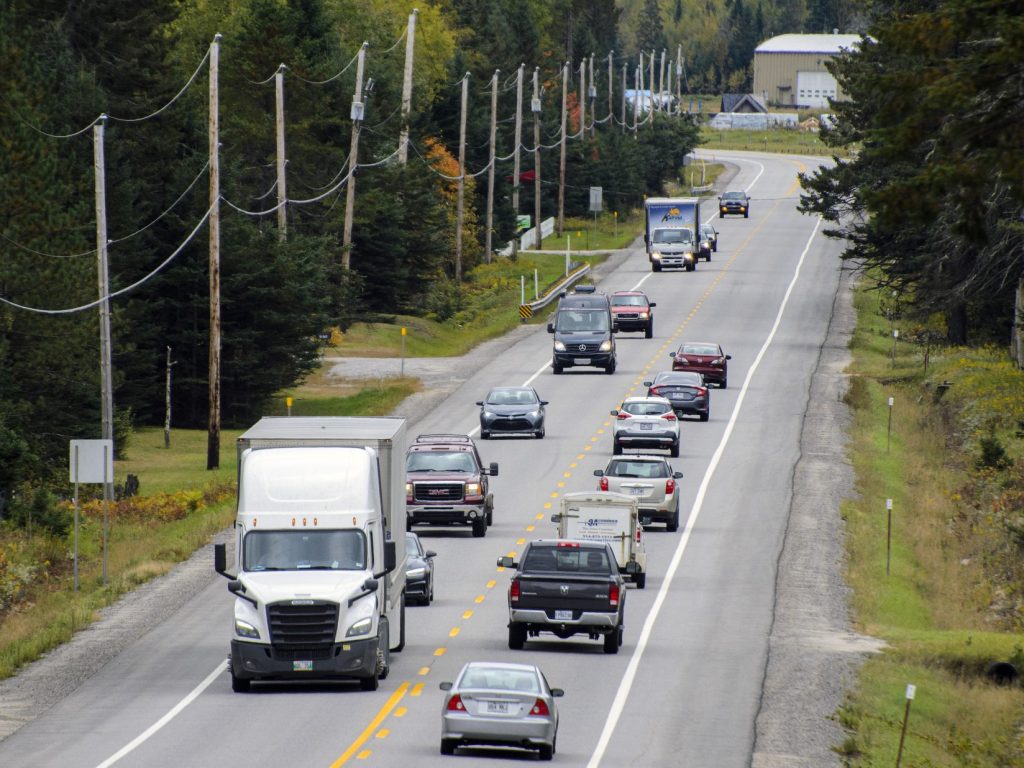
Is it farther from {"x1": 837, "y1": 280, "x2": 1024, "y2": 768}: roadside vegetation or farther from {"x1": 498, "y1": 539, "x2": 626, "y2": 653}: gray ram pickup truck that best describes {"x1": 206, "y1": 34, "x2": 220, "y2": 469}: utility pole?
{"x1": 498, "y1": 539, "x2": 626, "y2": 653}: gray ram pickup truck

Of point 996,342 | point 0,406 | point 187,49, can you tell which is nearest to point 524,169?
point 187,49

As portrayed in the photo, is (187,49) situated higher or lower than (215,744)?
higher

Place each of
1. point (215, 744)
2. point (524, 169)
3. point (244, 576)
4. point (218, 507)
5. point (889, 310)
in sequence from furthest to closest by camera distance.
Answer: point (524, 169) → point (889, 310) → point (218, 507) → point (244, 576) → point (215, 744)

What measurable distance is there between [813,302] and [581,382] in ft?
93.1

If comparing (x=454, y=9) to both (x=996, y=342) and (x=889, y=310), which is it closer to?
(x=889, y=310)

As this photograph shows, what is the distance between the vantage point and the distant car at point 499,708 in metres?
22.6

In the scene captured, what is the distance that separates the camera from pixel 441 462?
1630 inches

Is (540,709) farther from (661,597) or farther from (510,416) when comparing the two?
(510,416)

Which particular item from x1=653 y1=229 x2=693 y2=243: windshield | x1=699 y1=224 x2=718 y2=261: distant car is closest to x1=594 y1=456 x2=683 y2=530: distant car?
x1=653 y1=229 x2=693 y2=243: windshield

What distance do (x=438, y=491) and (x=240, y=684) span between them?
46.8ft

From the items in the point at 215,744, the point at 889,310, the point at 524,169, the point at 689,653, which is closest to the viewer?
the point at 215,744

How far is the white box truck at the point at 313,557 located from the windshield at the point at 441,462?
1317 centimetres

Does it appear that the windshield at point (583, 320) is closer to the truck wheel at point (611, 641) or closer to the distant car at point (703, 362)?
the distant car at point (703, 362)

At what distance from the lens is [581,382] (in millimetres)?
66250
